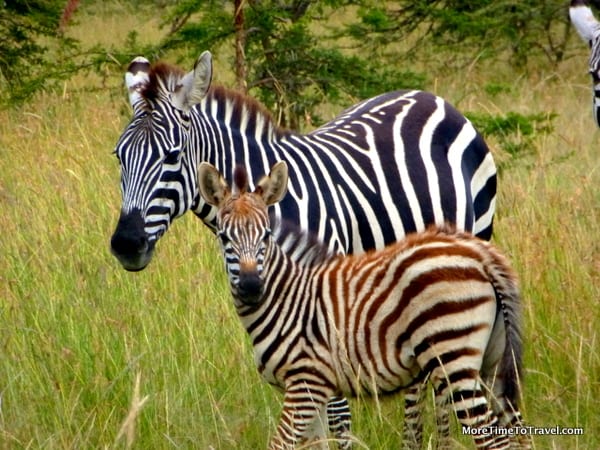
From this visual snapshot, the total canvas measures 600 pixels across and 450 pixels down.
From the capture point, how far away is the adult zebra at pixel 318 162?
17.2ft

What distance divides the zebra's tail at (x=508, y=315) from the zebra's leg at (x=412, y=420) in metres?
0.66

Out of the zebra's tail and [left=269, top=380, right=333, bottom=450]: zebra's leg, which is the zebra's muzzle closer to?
[left=269, top=380, right=333, bottom=450]: zebra's leg

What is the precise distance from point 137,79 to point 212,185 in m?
1.18

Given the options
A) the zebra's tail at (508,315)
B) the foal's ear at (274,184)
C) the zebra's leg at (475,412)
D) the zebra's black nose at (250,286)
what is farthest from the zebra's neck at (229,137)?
the zebra's leg at (475,412)

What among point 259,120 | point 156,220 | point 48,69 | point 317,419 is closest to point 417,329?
point 317,419

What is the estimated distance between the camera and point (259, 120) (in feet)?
19.1

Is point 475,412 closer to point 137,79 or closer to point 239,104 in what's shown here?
point 239,104

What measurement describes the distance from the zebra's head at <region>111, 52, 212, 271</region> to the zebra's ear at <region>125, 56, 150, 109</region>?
0.01m

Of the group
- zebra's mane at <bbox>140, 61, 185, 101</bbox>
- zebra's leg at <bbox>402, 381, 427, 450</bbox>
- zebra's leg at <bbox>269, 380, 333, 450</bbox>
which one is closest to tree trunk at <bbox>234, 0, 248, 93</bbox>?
zebra's mane at <bbox>140, 61, 185, 101</bbox>

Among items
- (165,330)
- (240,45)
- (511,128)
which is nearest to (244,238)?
(165,330)

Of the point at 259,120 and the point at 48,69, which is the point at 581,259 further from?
the point at 48,69

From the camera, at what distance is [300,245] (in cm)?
482

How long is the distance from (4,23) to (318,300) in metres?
9.25

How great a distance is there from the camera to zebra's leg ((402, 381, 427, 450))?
504 centimetres
